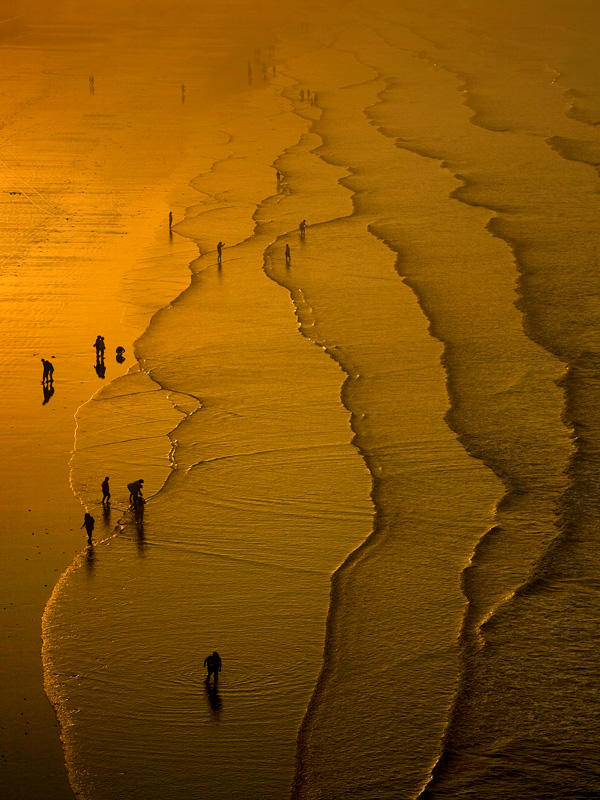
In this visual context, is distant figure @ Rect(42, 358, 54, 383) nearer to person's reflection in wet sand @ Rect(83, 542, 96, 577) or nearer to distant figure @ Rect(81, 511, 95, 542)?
distant figure @ Rect(81, 511, 95, 542)

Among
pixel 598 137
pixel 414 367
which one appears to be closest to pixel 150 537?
pixel 414 367

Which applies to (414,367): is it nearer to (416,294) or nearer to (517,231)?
(416,294)

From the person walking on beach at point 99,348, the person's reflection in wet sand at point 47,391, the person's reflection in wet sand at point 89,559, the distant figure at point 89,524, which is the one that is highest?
the person walking on beach at point 99,348

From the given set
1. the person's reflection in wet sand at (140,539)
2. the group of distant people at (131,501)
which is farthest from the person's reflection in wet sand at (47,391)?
the person's reflection in wet sand at (140,539)

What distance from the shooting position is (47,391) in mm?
17500

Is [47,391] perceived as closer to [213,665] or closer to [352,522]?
[352,522]

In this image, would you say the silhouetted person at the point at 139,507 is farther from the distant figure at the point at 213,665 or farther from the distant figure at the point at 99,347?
the distant figure at the point at 99,347

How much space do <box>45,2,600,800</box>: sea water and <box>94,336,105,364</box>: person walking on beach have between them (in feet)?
2.70

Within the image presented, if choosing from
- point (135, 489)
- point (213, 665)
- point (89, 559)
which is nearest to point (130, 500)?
point (135, 489)

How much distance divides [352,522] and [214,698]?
Answer: 11.9 ft

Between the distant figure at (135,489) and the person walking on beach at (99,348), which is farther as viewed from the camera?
the person walking on beach at (99,348)

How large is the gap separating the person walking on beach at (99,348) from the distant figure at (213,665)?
358 inches

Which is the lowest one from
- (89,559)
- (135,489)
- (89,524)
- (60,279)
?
(89,559)

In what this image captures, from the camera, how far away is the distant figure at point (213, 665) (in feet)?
34.1
